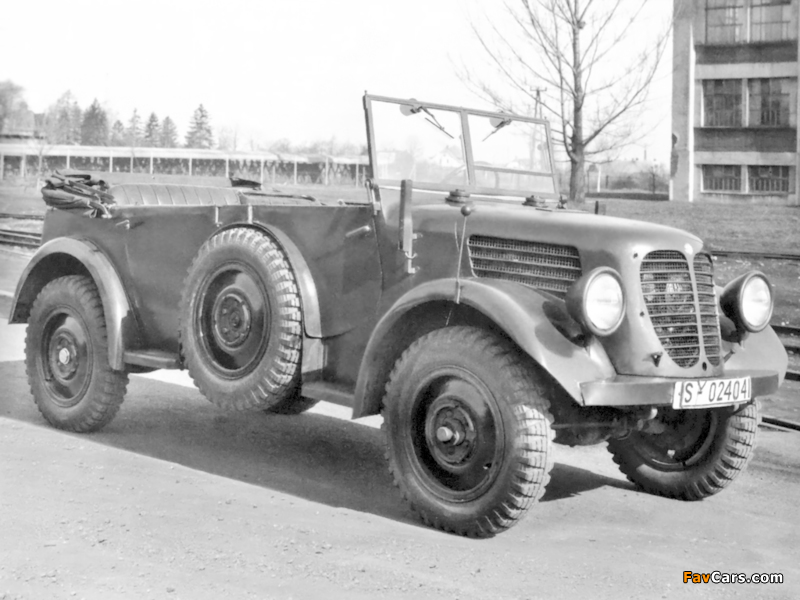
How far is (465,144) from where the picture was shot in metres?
6.07

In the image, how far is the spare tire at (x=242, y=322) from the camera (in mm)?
5512

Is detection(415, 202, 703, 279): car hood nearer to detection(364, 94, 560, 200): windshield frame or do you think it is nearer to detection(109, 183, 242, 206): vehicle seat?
detection(364, 94, 560, 200): windshield frame

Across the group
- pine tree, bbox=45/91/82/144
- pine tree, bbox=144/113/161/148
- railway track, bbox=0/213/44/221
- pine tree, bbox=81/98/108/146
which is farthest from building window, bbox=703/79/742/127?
pine tree, bbox=45/91/82/144

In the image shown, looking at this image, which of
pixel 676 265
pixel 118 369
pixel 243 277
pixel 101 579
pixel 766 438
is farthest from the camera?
pixel 766 438

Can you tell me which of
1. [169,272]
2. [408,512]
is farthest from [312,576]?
[169,272]

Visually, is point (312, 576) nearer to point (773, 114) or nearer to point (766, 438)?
point (766, 438)

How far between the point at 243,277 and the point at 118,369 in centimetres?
131

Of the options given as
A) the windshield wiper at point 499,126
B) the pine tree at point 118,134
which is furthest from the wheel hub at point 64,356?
the pine tree at point 118,134

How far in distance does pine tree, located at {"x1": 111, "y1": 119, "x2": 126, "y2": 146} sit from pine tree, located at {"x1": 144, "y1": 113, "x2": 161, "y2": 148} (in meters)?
0.83

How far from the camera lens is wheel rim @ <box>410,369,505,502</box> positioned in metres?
4.79

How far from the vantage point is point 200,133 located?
1722 centimetres

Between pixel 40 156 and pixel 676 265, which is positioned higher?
pixel 40 156

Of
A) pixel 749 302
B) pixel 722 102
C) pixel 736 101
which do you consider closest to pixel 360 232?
pixel 749 302

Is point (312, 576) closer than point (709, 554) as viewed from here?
Yes
